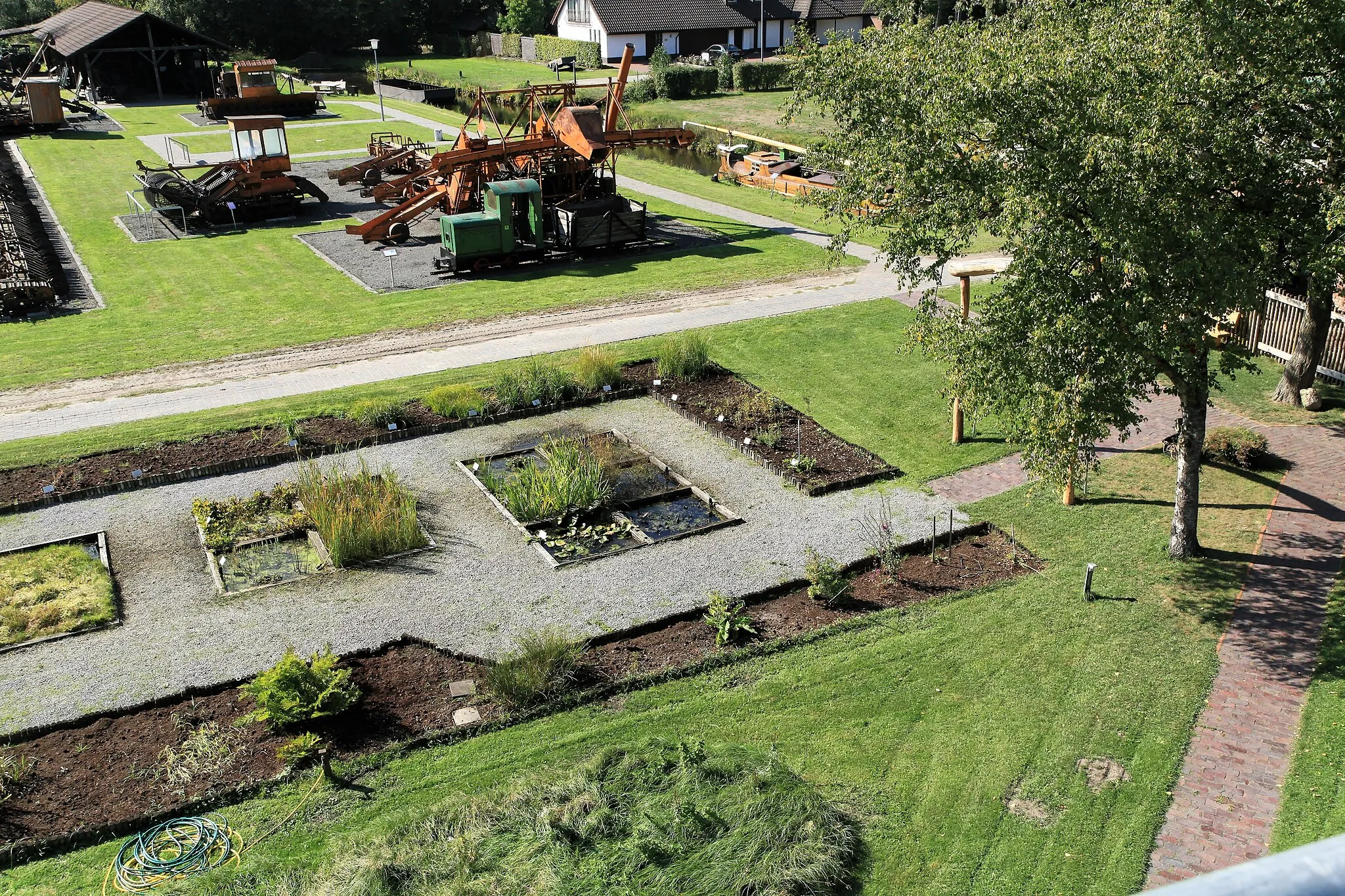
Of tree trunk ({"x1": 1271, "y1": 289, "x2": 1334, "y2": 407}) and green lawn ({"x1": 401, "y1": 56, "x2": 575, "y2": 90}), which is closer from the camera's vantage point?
tree trunk ({"x1": 1271, "y1": 289, "x2": 1334, "y2": 407})

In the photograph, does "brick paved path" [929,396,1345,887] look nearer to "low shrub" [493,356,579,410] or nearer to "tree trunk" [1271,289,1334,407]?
"tree trunk" [1271,289,1334,407]

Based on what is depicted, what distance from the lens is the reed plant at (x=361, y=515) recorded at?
540 inches

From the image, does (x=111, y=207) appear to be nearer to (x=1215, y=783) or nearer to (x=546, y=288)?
(x=546, y=288)

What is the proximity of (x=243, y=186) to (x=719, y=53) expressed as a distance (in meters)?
38.4

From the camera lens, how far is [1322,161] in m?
11.8

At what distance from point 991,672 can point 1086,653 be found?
1094 millimetres

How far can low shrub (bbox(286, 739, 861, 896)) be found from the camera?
8484 millimetres

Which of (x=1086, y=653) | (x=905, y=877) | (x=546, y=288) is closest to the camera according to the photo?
(x=905, y=877)

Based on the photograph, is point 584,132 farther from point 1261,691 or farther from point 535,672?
point 1261,691

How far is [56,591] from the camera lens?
42.8 ft

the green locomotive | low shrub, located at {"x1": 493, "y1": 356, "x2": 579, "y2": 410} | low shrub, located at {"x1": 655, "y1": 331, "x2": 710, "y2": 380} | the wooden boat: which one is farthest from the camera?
the wooden boat

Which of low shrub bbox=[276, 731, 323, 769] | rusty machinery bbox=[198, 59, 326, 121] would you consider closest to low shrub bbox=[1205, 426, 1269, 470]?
low shrub bbox=[276, 731, 323, 769]

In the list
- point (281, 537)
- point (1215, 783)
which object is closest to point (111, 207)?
point (281, 537)

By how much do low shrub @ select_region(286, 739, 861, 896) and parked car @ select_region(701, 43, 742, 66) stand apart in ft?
173
